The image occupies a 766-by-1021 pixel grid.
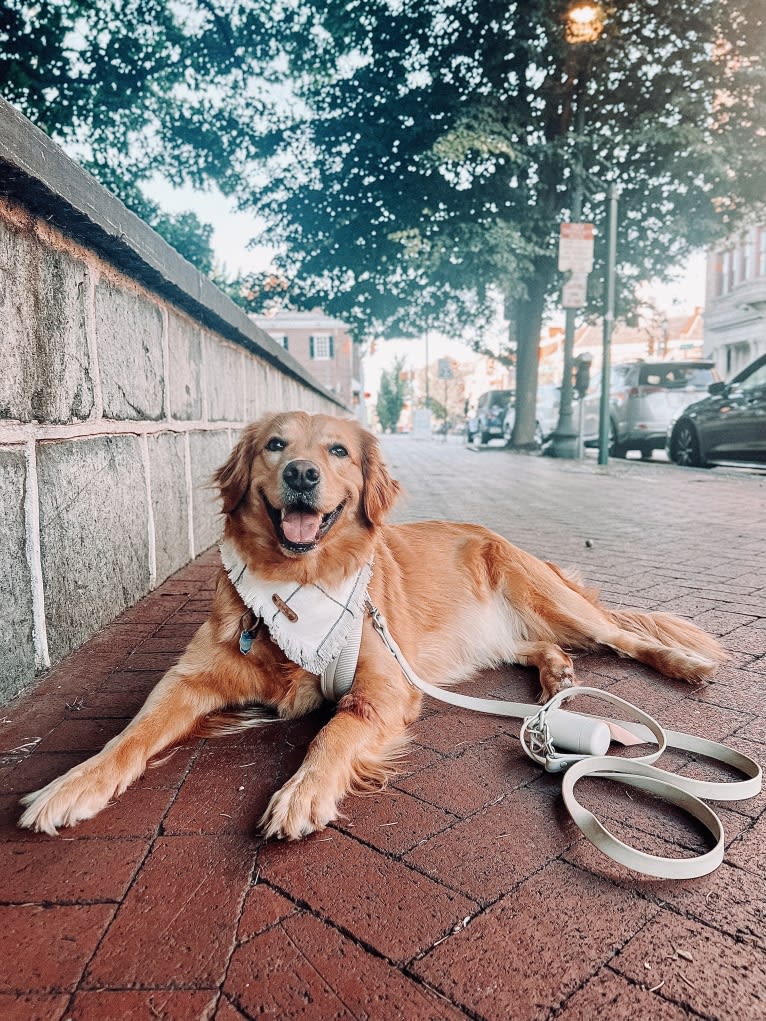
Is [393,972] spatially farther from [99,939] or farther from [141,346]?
[141,346]

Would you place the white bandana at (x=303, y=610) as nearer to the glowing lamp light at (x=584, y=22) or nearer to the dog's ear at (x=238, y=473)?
the dog's ear at (x=238, y=473)

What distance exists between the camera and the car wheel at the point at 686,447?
43.7 feet

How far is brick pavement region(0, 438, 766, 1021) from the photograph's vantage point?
1.17 meters

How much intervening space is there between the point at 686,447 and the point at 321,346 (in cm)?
4941

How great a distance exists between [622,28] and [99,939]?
66.0 feet

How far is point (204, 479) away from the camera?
16.5 ft

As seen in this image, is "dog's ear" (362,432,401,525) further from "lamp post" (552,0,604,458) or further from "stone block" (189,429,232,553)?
"lamp post" (552,0,604,458)

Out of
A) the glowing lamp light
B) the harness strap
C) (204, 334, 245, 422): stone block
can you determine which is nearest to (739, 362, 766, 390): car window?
the glowing lamp light

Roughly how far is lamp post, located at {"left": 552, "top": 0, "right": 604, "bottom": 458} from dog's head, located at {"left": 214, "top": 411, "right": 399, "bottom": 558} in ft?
48.0

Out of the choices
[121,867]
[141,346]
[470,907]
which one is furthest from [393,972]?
[141,346]

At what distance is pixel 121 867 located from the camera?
1519 mm

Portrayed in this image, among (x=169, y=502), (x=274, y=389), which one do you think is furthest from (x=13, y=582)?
(x=274, y=389)

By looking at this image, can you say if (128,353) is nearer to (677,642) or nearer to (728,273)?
(677,642)

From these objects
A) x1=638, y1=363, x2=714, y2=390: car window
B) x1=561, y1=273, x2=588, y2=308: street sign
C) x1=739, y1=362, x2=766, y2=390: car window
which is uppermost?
x1=561, y1=273, x2=588, y2=308: street sign
